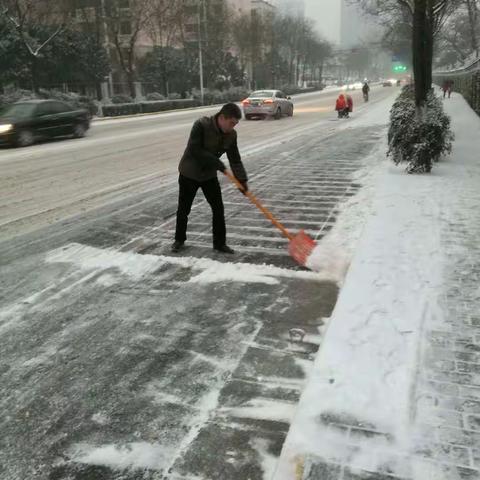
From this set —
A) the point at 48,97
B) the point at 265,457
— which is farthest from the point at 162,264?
the point at 48,97

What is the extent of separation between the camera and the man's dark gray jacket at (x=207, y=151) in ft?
18.1

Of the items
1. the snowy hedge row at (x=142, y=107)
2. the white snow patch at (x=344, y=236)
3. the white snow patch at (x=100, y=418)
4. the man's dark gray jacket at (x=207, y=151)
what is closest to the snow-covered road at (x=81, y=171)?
the man's dark gray jacket at (x=207, y=151)

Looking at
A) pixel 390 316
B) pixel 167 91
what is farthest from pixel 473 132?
pixel 167 91

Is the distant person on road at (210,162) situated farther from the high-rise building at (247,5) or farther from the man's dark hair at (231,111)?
the high-rise building at (247,5)

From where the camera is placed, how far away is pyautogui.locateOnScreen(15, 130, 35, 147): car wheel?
674 inches

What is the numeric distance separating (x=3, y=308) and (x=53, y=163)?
29.9ft

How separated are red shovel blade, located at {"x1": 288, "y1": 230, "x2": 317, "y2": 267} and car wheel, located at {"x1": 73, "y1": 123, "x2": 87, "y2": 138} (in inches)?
619

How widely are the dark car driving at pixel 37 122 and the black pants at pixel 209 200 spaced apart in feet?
42.2

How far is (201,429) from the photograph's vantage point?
2973 mm

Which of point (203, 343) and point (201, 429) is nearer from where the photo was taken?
point (201, 429)

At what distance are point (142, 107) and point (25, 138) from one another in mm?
22910

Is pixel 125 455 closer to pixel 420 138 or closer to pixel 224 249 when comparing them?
pixel 224 249

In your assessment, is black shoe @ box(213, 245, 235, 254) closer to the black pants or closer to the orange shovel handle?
the black pants

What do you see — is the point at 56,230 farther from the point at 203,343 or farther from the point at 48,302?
the point at 203,343
